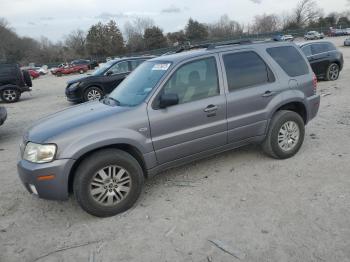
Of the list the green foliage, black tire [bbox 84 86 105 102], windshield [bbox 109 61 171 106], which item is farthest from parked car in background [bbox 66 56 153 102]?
the green foliage

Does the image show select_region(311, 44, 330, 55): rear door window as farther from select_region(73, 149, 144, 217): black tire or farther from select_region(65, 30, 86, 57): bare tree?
select_region(65, 30, 86, 57): bare tree

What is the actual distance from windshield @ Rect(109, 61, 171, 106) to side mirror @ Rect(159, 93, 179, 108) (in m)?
0.24

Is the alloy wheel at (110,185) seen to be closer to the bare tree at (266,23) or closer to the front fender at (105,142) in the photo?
the front fender at (105,142)

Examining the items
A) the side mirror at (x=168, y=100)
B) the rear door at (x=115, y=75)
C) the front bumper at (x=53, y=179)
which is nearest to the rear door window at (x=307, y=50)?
the rear door at (x=115, y=75)

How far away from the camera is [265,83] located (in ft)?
→ 16.5

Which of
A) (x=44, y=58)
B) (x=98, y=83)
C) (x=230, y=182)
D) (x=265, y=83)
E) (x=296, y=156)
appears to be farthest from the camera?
(x=44, y=58)

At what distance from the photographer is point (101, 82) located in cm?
1244

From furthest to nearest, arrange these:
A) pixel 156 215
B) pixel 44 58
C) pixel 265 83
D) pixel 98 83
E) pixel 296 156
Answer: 1. pixel 44 58
2. pixel 98 83
3. pixel 296 156
4. pixel 265 83
5. pixel 156 215

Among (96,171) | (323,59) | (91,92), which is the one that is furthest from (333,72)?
(96,171)

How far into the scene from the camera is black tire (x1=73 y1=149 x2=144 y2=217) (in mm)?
3801

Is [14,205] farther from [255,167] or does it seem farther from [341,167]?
[341,167]

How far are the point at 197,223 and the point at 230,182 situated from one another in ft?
3.66

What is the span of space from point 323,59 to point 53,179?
11699 millimetres

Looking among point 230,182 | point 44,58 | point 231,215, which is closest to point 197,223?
point 231,215
